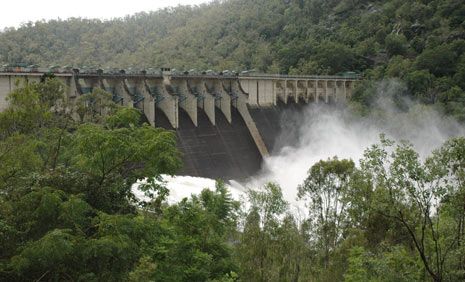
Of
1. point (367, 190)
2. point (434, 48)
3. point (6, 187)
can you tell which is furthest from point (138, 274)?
point (434, 48)

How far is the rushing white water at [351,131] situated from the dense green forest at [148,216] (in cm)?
2646

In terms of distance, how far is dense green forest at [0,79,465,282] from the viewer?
1005 centimetres

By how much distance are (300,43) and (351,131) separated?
25161mm

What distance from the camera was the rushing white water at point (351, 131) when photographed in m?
45.6

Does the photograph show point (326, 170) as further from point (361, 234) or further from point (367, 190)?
point (367, 190)

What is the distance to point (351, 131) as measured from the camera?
2025 inches

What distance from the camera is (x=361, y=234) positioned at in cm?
1894

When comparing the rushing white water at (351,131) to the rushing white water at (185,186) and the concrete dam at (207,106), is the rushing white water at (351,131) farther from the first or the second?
the rushing white water at (185,186)

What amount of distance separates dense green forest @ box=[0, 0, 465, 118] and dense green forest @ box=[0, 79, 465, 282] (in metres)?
40.5

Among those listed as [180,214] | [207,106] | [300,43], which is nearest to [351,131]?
[207,106]

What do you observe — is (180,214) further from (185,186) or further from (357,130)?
(357,130)

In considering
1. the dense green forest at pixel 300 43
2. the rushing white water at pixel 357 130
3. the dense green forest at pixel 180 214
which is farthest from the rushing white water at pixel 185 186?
the dense green forest at pixel 300 43

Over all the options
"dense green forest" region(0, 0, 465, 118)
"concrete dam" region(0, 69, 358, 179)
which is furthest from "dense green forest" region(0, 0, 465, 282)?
"dense green forest" region(0, 0, 465, 118)

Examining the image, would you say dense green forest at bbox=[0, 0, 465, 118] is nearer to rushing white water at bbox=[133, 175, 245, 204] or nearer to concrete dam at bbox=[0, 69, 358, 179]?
concrete dam at bbox=[0, 69, 358, 179]
